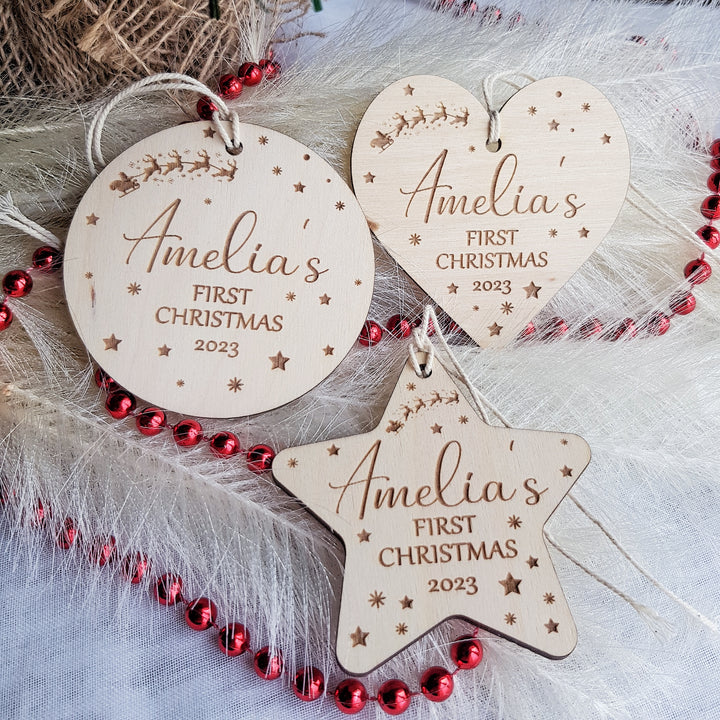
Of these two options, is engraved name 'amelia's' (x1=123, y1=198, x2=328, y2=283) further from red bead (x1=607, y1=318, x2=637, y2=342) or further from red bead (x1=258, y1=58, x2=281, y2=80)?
red bead (x1=607, y1=318, x2=637, y2=342)

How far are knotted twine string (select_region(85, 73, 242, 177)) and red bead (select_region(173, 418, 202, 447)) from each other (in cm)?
27

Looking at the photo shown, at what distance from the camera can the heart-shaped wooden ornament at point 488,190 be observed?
76 cm

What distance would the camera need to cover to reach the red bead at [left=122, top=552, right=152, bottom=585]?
71cm

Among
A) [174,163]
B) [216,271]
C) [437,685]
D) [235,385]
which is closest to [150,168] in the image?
[174,163]

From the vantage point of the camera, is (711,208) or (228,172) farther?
(711,208)

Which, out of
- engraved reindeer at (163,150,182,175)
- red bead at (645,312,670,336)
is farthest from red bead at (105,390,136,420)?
red bead at (645,312,670,336)

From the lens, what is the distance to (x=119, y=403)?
700 millimetres

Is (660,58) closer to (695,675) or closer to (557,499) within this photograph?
(557,499)

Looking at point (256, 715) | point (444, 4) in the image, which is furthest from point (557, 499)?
point (444, 4)

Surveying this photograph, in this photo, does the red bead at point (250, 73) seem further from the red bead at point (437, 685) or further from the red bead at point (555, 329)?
the red bead at point (437, 685)

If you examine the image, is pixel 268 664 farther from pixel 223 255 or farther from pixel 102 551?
pixel 223 255

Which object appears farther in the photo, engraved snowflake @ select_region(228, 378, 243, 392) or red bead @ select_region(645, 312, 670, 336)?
red bead @ select_region(645, 312, 670, 336)

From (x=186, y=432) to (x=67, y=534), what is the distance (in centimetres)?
16

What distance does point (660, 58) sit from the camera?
0.86 metres
